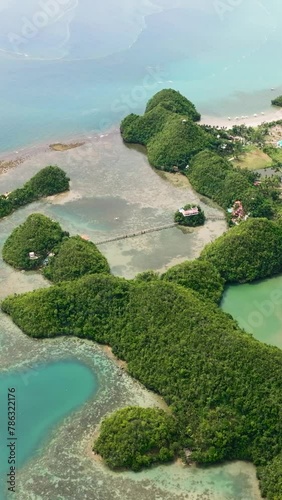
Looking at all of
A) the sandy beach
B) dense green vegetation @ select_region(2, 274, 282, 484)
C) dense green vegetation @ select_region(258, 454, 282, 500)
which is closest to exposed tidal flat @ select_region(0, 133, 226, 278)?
dense green vegetation @ select_region(2, 274, 282, 484)

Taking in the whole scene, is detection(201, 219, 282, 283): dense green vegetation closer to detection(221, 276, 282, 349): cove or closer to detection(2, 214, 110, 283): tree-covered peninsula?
detection(221, 276, 282, 349): cove

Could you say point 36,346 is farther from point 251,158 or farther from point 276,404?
point 251,158

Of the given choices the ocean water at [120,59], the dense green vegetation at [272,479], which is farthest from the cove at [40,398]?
the ocean water at [120,59]

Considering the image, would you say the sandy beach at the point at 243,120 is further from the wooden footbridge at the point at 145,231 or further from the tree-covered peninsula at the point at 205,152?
the wooden footbridge at the point at 145,231

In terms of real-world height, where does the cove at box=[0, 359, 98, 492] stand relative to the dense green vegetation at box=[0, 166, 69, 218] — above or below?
below

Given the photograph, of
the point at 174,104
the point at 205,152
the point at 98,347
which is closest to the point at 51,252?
the point at 98,347

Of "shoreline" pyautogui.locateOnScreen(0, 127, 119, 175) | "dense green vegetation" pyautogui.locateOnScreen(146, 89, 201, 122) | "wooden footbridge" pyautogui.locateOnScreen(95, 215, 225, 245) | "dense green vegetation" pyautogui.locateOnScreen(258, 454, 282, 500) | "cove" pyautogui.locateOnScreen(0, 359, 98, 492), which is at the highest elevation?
"dense green vegetation" pyautogui.locateOnScreen(146, 89, 201, 122)
